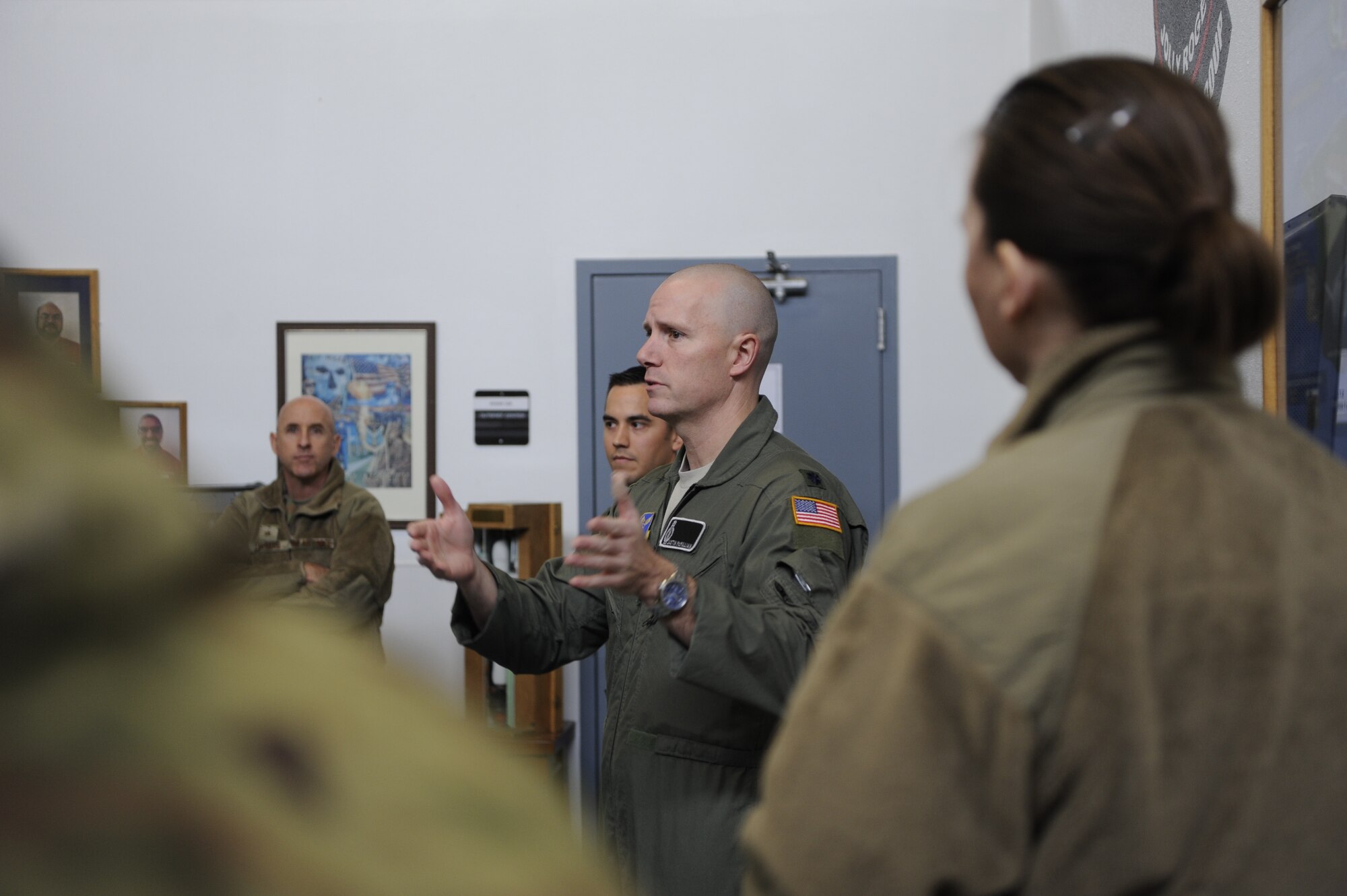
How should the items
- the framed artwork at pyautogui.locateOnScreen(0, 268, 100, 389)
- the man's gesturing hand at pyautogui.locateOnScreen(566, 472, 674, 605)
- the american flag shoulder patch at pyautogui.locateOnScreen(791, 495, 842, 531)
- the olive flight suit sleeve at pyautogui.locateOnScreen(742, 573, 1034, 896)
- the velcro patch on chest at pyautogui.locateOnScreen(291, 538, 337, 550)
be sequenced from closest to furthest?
the olive flight suit sleeve at pyautogui.locateOnScreen(742, 573, 1034, 896) → the man's gesturing hand at pyautogui.locateOnScreen(566, 472, 674, 605) → the american flag shoulder patch at pyautogui.locateOnScreen(791, 495, 842, 531) → the velcro patch on chest at pyautogui.locateOnScreen(291, 538, 337, 550) → the framed artwork at pyautogui.locateOnScreen(0, 268, 100, 389)

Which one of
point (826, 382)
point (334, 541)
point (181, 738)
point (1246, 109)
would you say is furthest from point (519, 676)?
point (181, 738)

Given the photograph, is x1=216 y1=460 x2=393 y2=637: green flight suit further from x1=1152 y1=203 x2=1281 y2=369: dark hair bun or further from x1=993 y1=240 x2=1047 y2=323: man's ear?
x1=1152 y1=203 x2=1281 y2=369: dark hair bun

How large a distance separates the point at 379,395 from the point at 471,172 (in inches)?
38.8

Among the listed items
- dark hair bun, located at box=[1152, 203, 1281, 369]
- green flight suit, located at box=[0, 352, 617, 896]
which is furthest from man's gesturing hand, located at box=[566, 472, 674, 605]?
green flight suit, located at box=[0, 352, 617, 896]

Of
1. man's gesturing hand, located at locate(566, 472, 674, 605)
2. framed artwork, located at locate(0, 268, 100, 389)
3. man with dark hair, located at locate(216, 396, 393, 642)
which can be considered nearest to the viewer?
man's gesturing hand, located at locate(566, 472, 674, 605)

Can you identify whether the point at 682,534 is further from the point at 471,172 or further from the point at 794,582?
the point at 471,172

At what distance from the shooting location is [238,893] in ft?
0.78

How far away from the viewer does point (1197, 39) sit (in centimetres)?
239

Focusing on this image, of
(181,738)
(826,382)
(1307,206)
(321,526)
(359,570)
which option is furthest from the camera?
(826,382)

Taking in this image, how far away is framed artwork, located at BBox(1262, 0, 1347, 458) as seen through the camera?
63.2 inches

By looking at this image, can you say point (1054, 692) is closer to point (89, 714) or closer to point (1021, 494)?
point (1021, 494)

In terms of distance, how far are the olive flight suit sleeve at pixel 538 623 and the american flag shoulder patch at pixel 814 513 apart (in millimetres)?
482

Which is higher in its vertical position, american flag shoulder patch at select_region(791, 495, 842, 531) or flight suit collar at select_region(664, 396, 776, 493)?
flight suit collar at select_region(664, 396, 776, 493)

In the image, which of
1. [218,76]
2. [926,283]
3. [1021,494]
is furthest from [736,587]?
[218,76]
